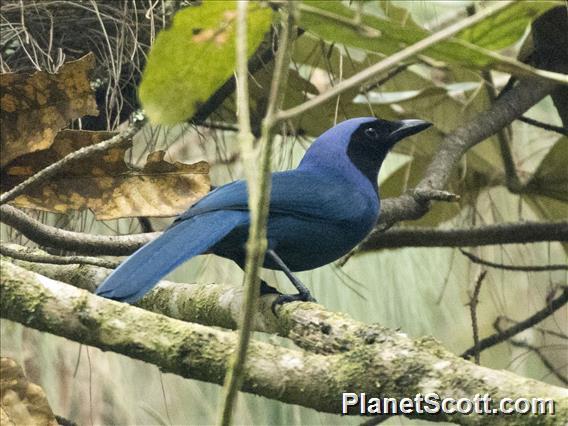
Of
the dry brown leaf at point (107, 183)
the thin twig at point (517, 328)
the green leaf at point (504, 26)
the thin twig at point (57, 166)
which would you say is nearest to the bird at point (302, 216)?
the dry brown leaf at point (107, 183)

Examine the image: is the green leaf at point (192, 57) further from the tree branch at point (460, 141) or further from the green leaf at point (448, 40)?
the tree branch at point (460, 141)

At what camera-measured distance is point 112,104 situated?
2.18 metres

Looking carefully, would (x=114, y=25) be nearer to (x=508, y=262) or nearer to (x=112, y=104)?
(x=112, y=104)

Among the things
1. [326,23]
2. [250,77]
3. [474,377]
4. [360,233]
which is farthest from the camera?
[250,77]

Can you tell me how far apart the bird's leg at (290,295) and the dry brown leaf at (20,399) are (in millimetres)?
552

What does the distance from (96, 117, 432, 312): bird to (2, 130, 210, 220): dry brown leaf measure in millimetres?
108

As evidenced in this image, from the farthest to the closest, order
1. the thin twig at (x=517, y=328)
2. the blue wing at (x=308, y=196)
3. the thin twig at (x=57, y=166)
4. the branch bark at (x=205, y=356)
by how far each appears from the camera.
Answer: the thin twig at (x=517, y=328), the blue wing at (x=308, y=196), the thin twig at (x=57, y=166), the branch bark at (x=205, y=356)

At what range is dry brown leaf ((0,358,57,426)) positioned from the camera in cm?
105

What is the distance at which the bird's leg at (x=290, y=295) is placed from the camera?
61.8 inches

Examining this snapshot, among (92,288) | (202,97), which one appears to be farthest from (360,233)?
(202,97)

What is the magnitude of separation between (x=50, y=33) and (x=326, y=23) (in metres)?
1.56

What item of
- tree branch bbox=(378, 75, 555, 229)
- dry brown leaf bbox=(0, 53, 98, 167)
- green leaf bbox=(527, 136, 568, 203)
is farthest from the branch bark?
green leaf bbox=(527, 136, 568, 203)

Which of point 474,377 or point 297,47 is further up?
point 297,47

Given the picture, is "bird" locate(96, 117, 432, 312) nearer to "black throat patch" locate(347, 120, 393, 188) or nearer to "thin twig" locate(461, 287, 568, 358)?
"black throat patch" locate(347, 120, 393, 188)
